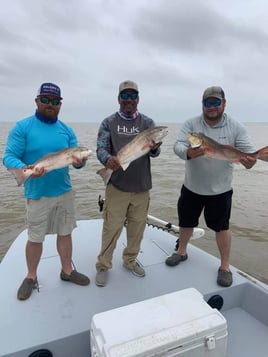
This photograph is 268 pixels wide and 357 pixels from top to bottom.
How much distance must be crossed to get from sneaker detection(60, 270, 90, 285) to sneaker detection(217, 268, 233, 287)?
60.1 inches

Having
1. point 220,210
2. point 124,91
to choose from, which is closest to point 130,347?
point 220,210

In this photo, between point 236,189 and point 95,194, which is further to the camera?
point 236,189

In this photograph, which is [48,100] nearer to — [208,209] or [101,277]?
[101,277]

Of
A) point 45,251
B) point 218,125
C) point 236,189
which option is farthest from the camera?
point 236,189

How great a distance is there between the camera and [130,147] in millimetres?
3283

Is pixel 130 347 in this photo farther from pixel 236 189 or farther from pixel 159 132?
pixel 236 189

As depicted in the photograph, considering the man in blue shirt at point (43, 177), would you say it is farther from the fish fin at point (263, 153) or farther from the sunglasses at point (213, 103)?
the fish fin at point (263, 153)

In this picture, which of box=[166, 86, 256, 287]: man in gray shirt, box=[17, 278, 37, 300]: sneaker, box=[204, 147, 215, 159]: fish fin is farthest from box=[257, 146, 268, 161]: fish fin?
box=[17, 278, 37, 300]: sneaker

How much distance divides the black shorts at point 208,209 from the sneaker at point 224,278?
506 millimetres

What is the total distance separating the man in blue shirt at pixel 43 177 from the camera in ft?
10.1

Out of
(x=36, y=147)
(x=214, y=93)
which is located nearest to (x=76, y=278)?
(x=36, y=147)

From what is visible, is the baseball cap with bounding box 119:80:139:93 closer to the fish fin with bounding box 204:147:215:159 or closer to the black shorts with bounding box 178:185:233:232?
the fish fin with bounding box 204:147:215:159

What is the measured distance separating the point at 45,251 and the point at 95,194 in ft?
24.9

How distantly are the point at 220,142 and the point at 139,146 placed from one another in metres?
1.01
